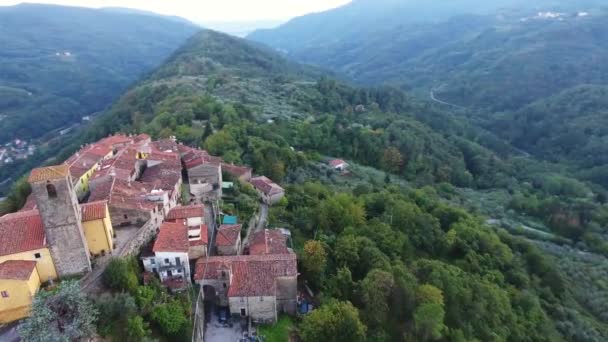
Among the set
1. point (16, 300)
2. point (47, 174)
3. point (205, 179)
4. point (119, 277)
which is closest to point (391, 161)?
point (205, 179)

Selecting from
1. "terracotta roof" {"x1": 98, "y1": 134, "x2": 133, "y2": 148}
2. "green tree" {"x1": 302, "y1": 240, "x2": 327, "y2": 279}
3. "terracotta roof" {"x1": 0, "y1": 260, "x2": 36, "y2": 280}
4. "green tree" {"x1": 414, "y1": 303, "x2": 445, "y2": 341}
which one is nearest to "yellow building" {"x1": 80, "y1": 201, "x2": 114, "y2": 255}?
"terracotta roof" {"x1": 0, "y1": 260, "x2": 36, "y2": 280}

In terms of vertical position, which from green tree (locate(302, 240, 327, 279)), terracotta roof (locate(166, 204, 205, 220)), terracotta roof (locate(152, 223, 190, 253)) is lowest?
green tree (locate(302, 240, 327, 279))

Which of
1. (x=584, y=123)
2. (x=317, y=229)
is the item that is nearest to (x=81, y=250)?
(x=317, y=229)

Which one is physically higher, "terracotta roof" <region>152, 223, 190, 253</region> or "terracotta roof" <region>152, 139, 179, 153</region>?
"terracotta roof" <region>152, 223, 190, 253</region>

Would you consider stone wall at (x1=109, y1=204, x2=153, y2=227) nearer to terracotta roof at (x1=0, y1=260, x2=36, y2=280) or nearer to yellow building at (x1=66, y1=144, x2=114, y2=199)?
yellow building at (x1=66, y1=144, x2=114, y2=199)

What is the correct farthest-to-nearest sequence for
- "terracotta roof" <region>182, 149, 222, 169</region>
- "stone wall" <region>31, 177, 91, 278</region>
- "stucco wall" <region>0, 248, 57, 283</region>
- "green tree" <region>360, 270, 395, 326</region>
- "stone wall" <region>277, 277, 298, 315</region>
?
"terracotta roof" <region>182, 149, 222, 169</region> < "green tree" <region>360, 270, 395, 326</region> < "stone wall" <region>277, 277, 298, 315</region> < "stucco wall" <region>0, 248, 57, 283</region> < "stone wall" <region>31, 177, 91, 278</region>

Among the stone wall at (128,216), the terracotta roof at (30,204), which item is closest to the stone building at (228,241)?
the stone wall at (128,216)

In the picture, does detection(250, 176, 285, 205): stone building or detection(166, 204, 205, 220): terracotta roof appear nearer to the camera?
detection(166, 204, 205, 220): terracotta roof

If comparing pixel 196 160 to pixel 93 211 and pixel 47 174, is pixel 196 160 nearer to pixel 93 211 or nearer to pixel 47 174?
pixel 93 211
